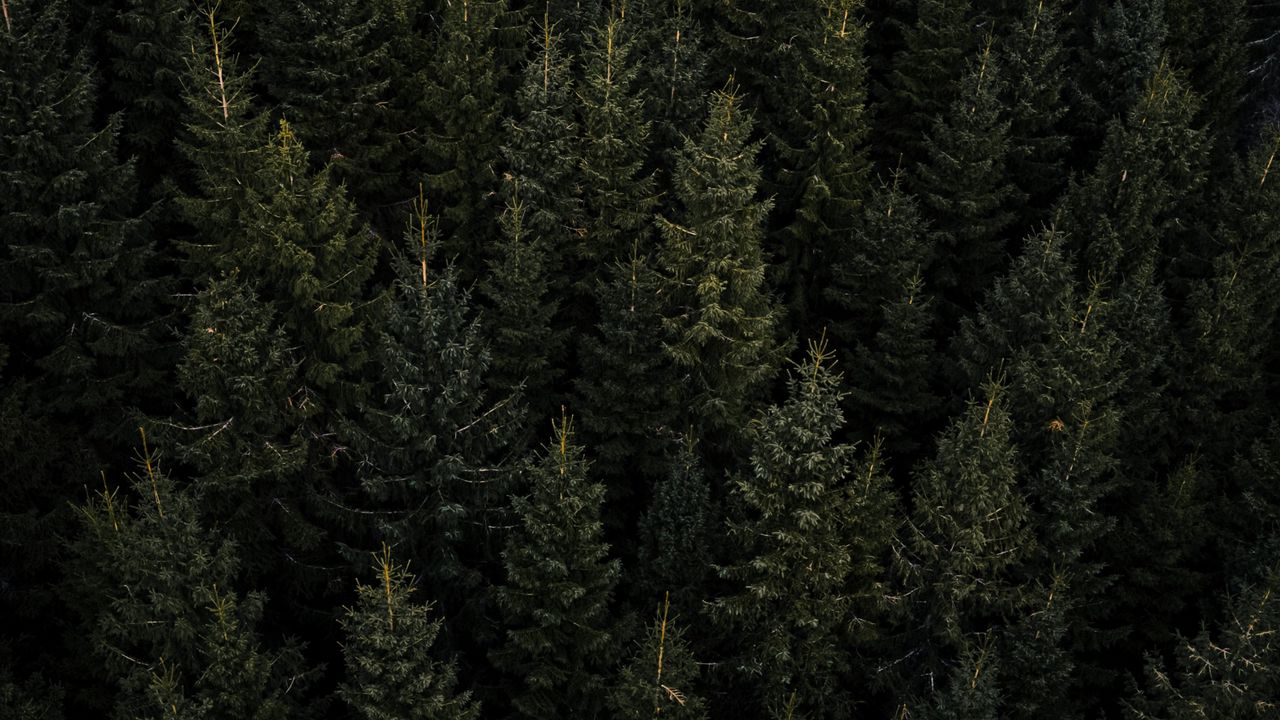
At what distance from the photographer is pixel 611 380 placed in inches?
1012

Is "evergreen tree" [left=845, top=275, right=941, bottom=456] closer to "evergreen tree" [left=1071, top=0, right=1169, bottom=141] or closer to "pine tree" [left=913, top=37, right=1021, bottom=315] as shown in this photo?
"pine tree" [left=913, top=37, right=1021, bottom=315]

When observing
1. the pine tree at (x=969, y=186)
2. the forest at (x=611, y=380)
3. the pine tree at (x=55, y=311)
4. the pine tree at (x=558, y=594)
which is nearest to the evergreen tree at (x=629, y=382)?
the forest at (x=611, y=380)

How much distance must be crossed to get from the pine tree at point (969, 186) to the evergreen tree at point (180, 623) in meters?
21.6

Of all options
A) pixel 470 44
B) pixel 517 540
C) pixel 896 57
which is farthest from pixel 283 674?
pixel 896 57

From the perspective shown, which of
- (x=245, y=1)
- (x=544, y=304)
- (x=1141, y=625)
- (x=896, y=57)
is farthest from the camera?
(x=896, y=57)

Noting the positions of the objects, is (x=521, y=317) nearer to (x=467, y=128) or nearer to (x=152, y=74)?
(x=467, y=128)

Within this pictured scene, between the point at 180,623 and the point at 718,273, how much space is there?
1299 centimetres

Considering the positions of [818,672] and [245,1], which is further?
[245,1]

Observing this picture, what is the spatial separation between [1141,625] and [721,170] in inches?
684

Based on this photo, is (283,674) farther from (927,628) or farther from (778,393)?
(778,393)

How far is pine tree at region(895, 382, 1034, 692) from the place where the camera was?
2156 cm

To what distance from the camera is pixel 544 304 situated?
2667 centimetres

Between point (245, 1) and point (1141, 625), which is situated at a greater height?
point (245, 1)

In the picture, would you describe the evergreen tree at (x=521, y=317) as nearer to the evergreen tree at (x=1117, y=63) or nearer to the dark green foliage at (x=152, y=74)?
the dark green foliage at (x=152, y=74)
